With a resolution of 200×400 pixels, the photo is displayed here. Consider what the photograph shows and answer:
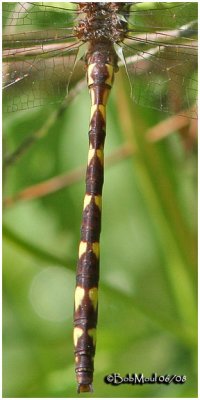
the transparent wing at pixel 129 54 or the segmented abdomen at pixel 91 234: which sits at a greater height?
the transparent wing at pixel 129 54

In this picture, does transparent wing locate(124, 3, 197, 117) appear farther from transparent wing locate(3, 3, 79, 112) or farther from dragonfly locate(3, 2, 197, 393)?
transparent wing locate(3, 3, 79, 112)

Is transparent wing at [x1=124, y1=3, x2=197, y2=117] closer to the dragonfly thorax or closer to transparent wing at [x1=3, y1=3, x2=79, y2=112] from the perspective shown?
the dragonfly thorax

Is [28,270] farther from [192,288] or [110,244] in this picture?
[192,288]

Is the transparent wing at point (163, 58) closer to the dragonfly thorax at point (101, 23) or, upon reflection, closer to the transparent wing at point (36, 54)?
the dragonfly thorax at point (101, 23)

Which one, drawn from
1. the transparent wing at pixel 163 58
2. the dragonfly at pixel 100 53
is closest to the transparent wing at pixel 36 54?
the dragonfly at pixel 100 53

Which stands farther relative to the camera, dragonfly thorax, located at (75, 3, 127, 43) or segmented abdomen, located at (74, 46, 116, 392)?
dragonfly thorax, located at (75, 3, 127, 43)

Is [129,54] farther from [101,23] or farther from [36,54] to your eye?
[36,54]

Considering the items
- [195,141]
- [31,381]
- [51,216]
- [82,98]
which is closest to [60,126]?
[82,98]

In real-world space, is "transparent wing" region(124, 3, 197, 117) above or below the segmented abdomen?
above

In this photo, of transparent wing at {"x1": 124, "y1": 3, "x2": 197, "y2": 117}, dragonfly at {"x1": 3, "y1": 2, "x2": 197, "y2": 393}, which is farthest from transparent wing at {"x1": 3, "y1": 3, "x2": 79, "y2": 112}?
transparent wing at {"x1": 124, "y1": 3, "x2": 197, "y2": 117}
